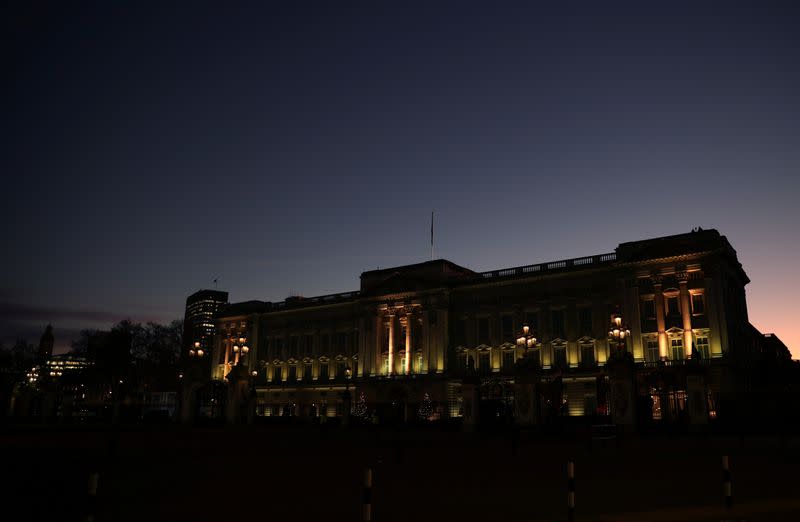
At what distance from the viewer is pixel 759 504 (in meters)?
13.2

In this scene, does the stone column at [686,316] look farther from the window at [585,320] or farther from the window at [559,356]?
the window at [559,356]

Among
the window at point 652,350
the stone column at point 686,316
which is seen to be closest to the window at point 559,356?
the window at point 652,350

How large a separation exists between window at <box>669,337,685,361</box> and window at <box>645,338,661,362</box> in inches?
59.6

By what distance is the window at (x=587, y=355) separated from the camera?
222 ft

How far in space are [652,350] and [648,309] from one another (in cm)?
412

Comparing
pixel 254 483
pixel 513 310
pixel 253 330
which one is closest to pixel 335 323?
pixel 253 330

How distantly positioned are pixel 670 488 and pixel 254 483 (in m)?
10.5

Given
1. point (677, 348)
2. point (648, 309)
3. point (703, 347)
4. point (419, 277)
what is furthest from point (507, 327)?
point (703, 347)

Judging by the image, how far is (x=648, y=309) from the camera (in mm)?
64562

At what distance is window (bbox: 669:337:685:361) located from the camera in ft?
202

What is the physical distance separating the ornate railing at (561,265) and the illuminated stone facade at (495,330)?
151mm

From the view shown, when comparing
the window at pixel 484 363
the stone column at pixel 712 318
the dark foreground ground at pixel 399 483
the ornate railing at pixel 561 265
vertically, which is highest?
the ornate railing at pixel 561 265

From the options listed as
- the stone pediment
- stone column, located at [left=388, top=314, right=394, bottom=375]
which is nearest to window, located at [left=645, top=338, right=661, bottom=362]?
the stone pediment

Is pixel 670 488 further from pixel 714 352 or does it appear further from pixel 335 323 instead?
pixel 335 323
